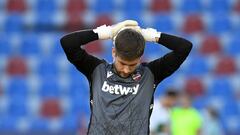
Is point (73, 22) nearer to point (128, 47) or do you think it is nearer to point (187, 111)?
point (187, 111)

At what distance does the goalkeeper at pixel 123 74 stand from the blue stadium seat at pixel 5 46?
8835 millimetres

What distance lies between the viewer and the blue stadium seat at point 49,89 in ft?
39.9

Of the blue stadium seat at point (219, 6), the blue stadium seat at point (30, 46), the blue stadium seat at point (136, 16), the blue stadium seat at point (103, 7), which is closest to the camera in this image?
the blue stadium seat at point (30, 46)

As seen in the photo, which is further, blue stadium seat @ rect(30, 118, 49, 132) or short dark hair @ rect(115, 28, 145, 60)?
blue stadium seat @ rect(30, 118, 49, 132)

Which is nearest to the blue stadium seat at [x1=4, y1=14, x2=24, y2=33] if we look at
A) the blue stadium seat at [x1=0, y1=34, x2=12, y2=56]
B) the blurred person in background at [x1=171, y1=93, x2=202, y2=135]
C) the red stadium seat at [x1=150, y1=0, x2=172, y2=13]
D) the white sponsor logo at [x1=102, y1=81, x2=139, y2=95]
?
the blue stadium seat at [x1=0, y1=34, x2=12, y2=56]

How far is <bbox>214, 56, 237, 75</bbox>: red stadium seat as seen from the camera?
12.4 meters

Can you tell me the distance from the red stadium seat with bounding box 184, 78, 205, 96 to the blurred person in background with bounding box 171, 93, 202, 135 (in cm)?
313

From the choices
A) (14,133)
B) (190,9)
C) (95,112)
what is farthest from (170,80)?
(95,112)

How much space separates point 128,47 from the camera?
367 centimetres

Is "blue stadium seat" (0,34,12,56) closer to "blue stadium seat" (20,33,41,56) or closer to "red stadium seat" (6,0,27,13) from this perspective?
"blue stadium seat" (20,33,41,56)

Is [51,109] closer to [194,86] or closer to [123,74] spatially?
[194,86]

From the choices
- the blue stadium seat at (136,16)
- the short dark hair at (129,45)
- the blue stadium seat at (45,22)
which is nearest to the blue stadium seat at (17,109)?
the blue stadium seat at (45,22)

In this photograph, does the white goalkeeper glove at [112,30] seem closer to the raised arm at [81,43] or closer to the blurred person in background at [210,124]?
the raised arm at [81,43]

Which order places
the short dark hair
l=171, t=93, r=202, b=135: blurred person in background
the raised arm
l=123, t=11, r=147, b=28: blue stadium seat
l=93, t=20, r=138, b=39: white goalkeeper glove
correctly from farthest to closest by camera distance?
l=123, t=11, r=147, b=28: blue stadium seat
l=171, t=93, r=202, b=135: blurred person in background
the raised arm
l=93, t=20, r=138, b=39: white goalkeeper glove
the short dark hair
